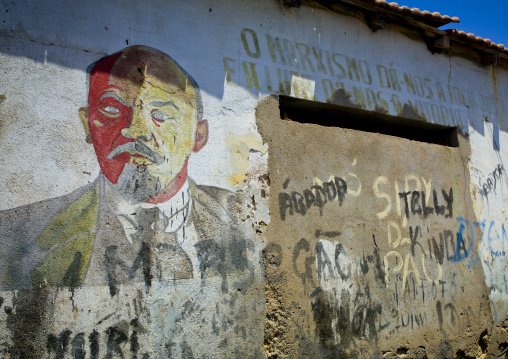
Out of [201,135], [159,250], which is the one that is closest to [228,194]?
[201,135]

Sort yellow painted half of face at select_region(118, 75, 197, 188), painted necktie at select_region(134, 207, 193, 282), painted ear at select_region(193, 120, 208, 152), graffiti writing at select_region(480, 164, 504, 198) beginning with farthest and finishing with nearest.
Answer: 1. graffiti writing at select_region(480, 164, 504, 198)
2. painted ear at select_region(193, 120, 208, 152)
3. yellow painted half of face at select_region(118, 75, 197, 188)
4. painted necktie at select_region(134, 207, 193, 282)

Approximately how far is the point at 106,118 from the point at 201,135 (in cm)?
91

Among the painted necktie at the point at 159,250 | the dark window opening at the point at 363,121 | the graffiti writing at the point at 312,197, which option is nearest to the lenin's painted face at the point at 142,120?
the painted necktie at the point at 159,250

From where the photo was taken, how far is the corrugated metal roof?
534 cm

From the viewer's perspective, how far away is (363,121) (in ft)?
18.9

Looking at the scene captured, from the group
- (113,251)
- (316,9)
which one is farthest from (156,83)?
(316,9)

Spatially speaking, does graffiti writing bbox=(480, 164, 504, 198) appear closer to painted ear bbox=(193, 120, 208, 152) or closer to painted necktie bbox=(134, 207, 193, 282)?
painted ear bbox=(193, 120, 208, 152)

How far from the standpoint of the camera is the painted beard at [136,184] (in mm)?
Result: 3672

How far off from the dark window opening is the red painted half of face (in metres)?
1.85

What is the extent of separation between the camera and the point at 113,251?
139 inches

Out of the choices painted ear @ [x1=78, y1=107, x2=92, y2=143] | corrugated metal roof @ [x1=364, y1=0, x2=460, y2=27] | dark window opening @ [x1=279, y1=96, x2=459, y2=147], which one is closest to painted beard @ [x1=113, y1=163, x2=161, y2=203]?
painted ear @ [x1=78, y1=107, x2=92, y2=143]

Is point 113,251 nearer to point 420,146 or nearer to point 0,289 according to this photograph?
point 0,289

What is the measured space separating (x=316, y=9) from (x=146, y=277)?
3792 mm

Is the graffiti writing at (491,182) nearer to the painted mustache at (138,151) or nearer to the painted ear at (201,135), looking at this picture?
the painted ear at (201,135)
